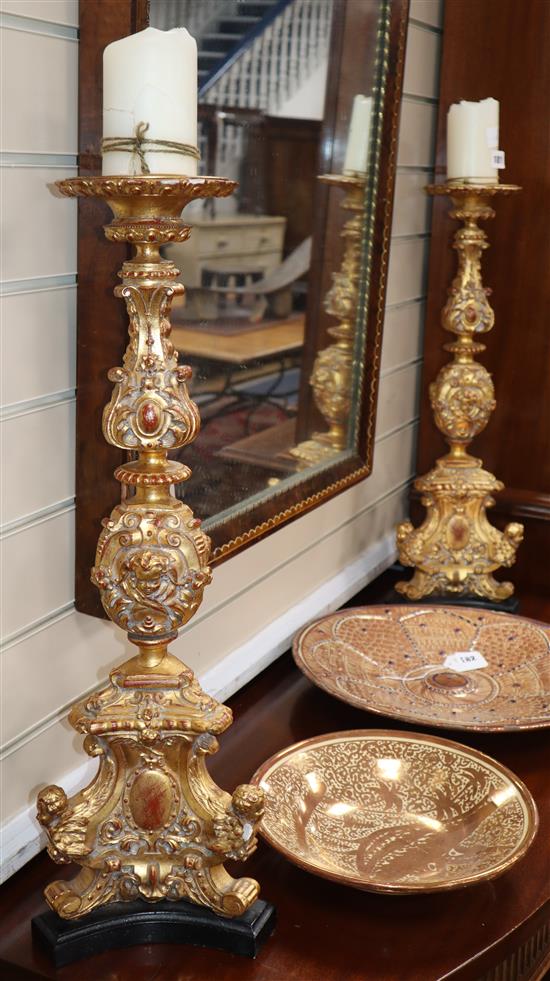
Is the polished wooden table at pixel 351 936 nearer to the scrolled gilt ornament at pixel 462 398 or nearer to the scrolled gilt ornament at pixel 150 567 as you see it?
the scrolled gilt ornament at pixel 150 567

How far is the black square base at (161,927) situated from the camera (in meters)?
0.79

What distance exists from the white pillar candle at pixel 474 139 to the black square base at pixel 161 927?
870 millimetres

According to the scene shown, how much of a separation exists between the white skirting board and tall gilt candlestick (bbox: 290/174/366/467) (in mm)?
187

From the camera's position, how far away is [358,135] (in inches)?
52.8

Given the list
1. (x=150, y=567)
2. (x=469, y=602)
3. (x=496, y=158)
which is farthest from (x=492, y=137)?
(x=150, y=567)

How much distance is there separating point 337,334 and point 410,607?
332 mm

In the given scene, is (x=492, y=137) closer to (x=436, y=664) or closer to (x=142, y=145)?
(x=436, y=664)

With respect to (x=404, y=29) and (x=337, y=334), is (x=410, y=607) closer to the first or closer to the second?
(x=337, y=334)

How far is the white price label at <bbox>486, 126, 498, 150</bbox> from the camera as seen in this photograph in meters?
1.33

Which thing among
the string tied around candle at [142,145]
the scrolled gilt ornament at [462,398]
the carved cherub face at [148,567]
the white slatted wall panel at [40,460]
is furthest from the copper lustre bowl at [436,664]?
the string tied around candle at [142,145]

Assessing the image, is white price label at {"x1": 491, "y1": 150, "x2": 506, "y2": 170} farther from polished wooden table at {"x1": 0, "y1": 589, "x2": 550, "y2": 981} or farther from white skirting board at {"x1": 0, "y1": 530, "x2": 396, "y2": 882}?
polished wooden table at {"x1": 0, "y1": 589, "x2": 550, "y2": 981}

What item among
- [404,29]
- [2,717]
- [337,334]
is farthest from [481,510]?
[2,717]

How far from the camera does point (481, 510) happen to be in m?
1.45

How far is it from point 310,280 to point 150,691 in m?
0.71
